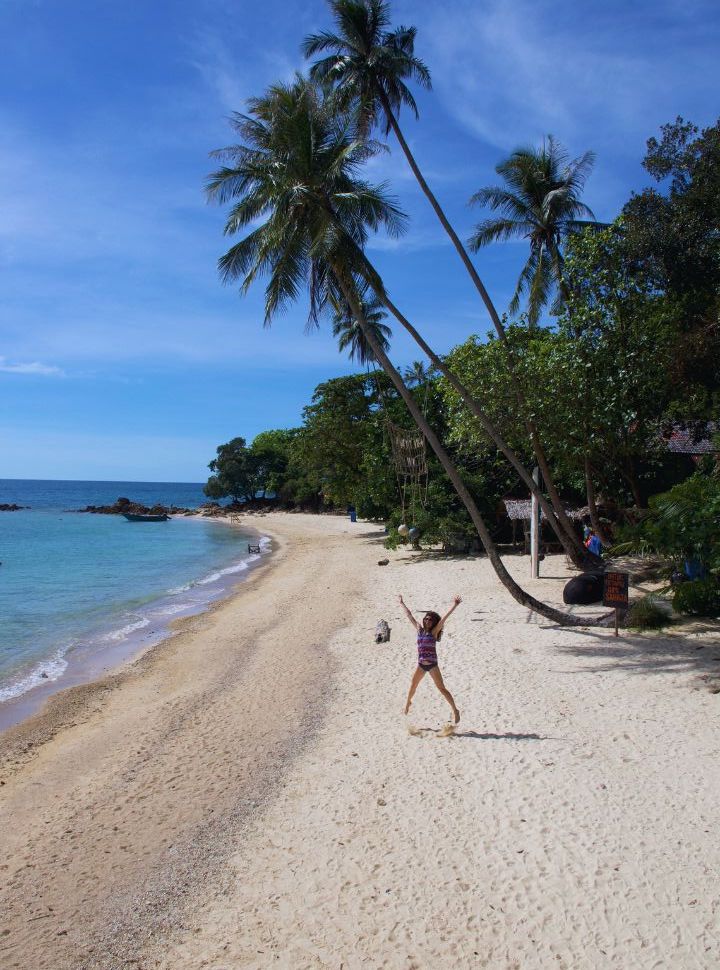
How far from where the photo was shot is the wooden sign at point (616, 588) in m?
10.4

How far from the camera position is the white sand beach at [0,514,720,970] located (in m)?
4.29

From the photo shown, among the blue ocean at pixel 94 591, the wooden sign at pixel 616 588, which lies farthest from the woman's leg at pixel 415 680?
the blue ocean at pixel 94 591

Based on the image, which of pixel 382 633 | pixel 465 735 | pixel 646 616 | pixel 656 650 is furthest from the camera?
pixel 382 633

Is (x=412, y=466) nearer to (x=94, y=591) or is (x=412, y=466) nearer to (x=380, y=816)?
(x=94, y=591)

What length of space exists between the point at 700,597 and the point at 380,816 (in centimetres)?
791

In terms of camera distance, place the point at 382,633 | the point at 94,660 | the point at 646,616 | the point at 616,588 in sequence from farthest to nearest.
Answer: the point at 94,660
the point at 382,633
the point at 646,616
the point at 616,588

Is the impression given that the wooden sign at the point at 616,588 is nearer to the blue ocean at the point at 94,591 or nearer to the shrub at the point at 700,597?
the shrub at the point at 700,597

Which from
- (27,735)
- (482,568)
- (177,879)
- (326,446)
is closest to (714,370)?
Answer: (482,568)

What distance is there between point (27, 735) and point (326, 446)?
2405cm

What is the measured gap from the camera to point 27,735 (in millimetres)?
8953

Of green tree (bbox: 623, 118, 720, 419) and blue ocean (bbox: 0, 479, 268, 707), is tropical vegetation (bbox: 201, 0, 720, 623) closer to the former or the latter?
green tree (bbox: 623, 118, 720, 419)

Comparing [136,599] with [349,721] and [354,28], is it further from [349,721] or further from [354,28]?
[354,28]

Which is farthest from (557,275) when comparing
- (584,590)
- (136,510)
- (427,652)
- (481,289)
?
(136,510)

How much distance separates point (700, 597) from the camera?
442 inches
